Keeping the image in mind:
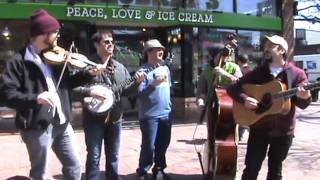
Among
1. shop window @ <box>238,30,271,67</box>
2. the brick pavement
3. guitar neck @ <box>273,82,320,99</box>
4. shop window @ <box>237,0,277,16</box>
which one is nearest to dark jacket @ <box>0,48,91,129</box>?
Result: guitar neck @ <box>273,82,320,99</box>

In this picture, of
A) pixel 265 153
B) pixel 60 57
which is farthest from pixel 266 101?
pixel 60 57

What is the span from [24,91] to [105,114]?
49.7 inches

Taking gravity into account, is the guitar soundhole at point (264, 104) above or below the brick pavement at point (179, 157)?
above

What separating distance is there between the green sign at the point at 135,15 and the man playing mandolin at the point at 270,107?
6.81 metres

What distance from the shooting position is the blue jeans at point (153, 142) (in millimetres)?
6398

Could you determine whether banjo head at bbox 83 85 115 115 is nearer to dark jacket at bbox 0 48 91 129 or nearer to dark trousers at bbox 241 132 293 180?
dark jacket at bbox 0 48 91 129

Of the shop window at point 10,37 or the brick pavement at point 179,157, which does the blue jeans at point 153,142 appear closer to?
the brick pavement at point 179,157

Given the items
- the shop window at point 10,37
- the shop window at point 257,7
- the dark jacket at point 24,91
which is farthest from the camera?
the shop window at point 257,7

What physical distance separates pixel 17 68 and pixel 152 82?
2.25m

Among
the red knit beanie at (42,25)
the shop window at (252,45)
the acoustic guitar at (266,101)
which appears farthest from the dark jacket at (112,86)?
the shop window at (252,45)

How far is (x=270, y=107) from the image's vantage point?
5.10 meters

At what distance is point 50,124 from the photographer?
4418 millimetres

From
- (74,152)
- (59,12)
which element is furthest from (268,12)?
(74,152)

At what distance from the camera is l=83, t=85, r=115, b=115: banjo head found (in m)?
5.29
